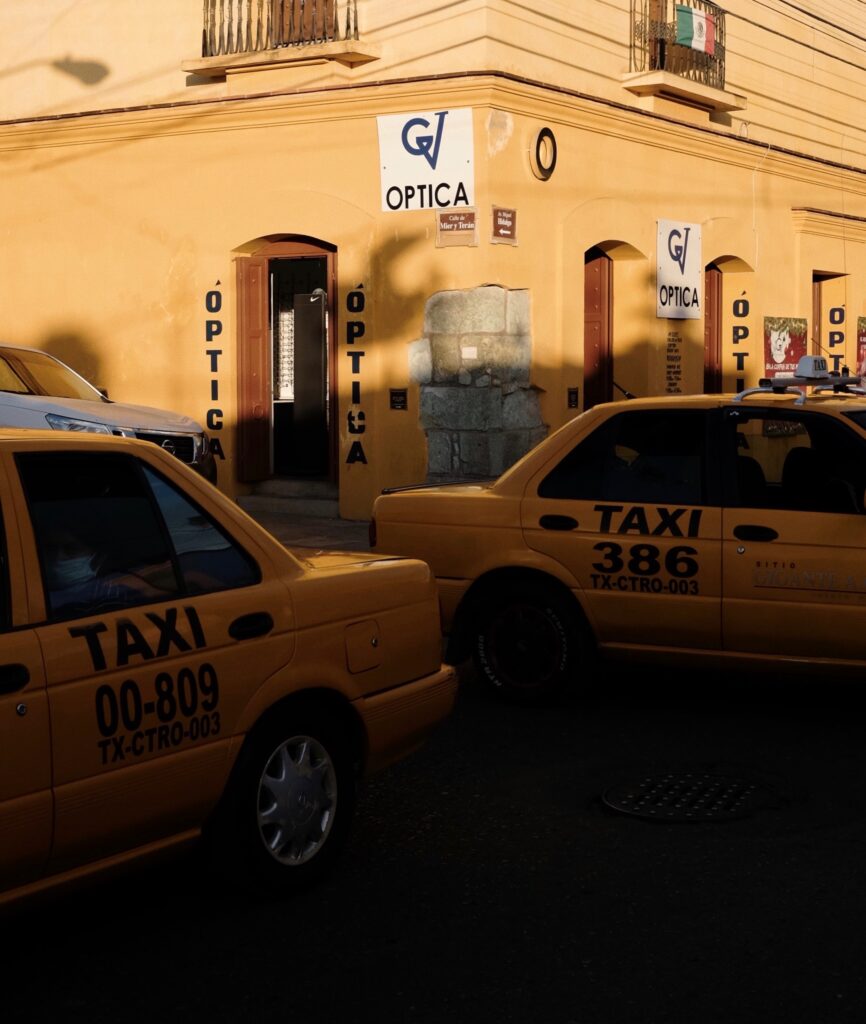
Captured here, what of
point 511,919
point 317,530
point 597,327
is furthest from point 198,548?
point 597,327

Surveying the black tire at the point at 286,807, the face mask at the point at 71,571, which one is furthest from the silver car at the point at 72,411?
the face mask at the point at 71,571

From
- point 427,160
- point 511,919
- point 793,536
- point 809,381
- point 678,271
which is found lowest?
point 511,919

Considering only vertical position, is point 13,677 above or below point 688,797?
above

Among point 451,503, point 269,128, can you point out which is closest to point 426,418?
point 269,128

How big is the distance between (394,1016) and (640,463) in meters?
4.32

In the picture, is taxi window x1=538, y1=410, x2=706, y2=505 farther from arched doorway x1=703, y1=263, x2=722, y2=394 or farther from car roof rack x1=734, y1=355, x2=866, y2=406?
arched doorway x1=703, y1=263, x2=722, y2=394

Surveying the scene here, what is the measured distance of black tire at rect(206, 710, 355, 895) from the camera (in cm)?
508

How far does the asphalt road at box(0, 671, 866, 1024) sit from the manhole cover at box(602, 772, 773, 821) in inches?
2.0

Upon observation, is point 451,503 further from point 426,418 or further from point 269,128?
point 269,128

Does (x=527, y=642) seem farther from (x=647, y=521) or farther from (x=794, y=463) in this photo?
(x=794, y=463)

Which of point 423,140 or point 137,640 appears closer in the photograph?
point 137,640

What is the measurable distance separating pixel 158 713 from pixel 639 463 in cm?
405

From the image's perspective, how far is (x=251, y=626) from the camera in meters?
5.09

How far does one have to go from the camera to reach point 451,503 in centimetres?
859
